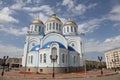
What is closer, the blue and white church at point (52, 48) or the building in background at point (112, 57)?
the blue and white church at point (52, 48)

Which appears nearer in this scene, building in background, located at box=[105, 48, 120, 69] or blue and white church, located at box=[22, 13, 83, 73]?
blue and white church, located at box=[22, 13, 83, 73]

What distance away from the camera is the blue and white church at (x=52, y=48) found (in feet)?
104

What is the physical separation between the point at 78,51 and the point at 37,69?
14516mm

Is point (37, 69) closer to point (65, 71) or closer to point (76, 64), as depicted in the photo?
point (65, 71)

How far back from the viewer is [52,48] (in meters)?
31.9

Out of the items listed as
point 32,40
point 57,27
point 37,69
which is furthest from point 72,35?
point 37,69

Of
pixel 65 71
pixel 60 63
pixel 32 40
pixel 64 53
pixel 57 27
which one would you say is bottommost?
pixel 65 71

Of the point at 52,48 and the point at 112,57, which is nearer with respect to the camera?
the point at 52,48

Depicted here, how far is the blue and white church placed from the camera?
104 feet

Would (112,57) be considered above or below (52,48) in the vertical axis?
below

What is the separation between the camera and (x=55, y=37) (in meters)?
37.6

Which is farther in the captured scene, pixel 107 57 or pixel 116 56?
pixel 107 57

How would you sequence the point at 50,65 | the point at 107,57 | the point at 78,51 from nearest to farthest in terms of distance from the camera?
the point at 50,65 → the point at 78,51 → the point at 107,57

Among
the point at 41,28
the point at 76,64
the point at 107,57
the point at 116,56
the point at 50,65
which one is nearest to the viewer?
the point at 50,65
